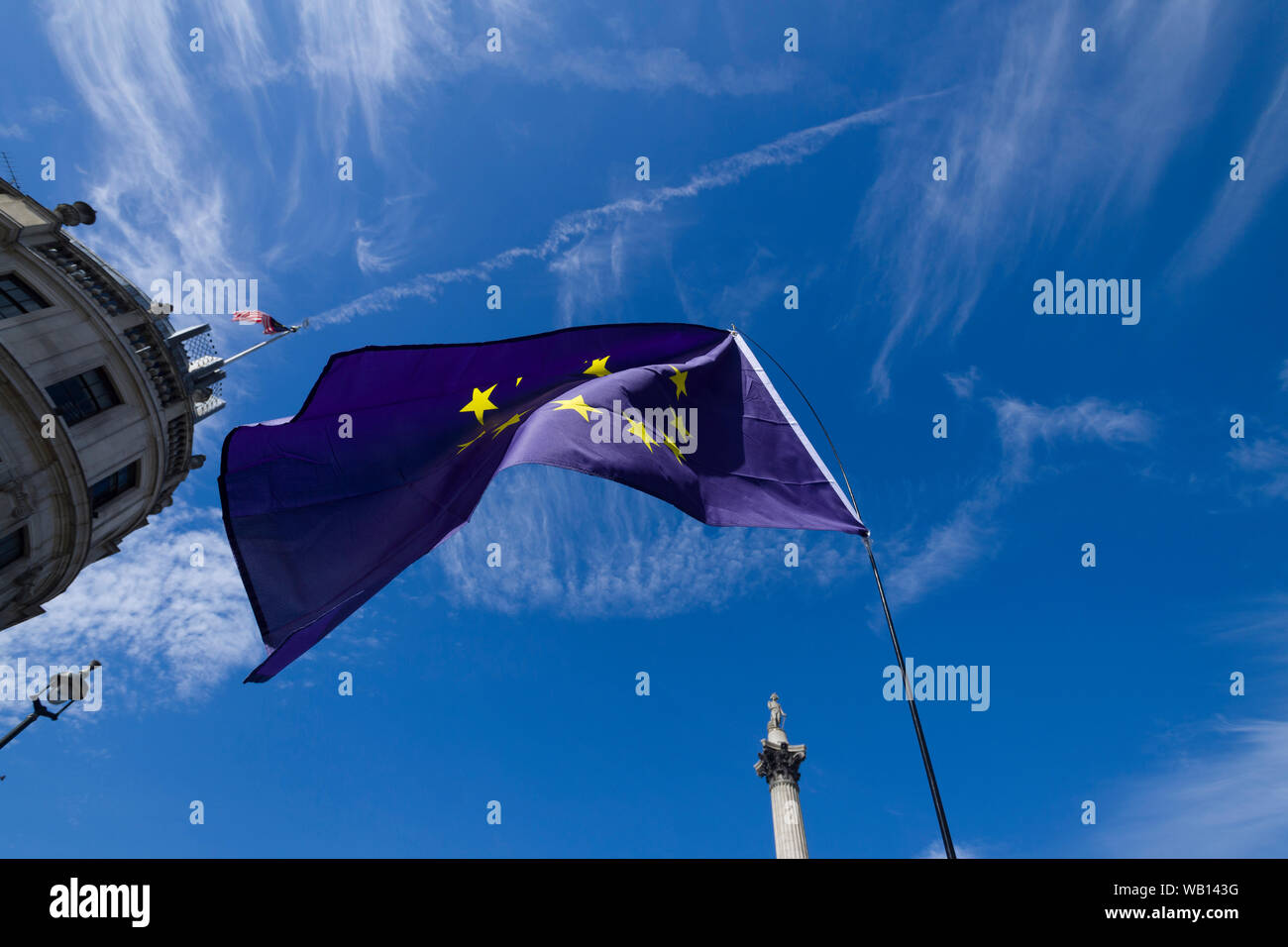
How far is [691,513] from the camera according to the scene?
30.0 ft

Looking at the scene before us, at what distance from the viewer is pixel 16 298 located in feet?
64.3

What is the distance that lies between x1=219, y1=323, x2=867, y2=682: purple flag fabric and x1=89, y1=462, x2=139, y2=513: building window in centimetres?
1755

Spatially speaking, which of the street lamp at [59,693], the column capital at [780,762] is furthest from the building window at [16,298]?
the column capital at [780,762]

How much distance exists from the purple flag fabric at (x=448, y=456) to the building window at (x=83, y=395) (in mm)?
16157

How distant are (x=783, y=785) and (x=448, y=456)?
58.8 feet

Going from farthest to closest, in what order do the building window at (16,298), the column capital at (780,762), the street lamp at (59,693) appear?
the column capital at (780,762), the building window at (16,298), the street lamp at (59,693)

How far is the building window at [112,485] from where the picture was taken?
73.4ft

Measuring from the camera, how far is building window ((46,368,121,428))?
2012 centimetres

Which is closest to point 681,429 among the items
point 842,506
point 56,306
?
point 842,506

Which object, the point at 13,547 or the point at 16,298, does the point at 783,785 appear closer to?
the point at 13,547

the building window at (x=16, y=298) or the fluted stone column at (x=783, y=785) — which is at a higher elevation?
the building window at (x=16, y=298)

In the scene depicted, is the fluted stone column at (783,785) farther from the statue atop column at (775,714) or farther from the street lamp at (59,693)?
the street lamp at (59,693)
